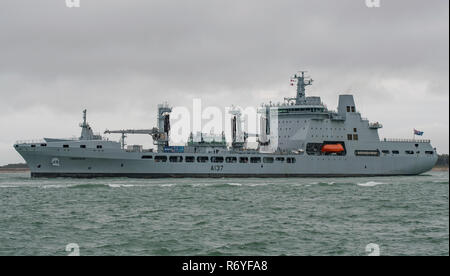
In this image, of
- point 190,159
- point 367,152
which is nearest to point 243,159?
point 190,159

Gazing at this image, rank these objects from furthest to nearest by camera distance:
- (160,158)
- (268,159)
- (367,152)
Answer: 1. (367,152)
2. (268,159)
3. (160,158)

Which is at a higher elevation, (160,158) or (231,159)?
(160,158)

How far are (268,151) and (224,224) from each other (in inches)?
1624

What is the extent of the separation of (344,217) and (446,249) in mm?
6555

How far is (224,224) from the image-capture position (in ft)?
65.0

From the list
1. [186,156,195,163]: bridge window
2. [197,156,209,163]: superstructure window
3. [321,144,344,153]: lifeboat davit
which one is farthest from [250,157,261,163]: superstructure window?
[321,144,344,153]: lifeboat davit

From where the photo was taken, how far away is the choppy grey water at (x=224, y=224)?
51.0ft

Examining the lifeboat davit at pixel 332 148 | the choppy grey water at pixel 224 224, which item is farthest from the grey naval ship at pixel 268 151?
the choppy grey water at pixel 224 224

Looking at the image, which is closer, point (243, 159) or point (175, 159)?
point (175, 159)

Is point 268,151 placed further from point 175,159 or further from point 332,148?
point 175,159

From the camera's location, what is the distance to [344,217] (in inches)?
846
